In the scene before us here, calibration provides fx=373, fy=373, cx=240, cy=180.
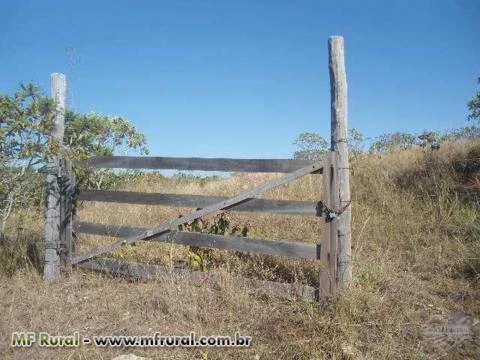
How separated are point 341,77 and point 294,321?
8.93 feet

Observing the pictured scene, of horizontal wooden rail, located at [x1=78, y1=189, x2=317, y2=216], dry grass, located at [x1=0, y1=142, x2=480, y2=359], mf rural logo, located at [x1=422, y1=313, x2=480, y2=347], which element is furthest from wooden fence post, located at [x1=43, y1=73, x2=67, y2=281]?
mf rural logo, located at [x1=422, y1=313, x2=480, y2=347]

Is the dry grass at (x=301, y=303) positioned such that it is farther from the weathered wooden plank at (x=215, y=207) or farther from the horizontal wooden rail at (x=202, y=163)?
the horizontal wooden rail at (x=202, y=163)

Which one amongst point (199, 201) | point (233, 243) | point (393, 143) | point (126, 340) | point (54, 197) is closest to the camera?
point (126, 340)

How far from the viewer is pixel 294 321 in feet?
12.5

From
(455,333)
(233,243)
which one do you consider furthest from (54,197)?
(455,333)

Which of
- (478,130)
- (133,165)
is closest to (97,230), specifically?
(133,165)

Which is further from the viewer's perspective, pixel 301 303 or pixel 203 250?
pixel 203 250

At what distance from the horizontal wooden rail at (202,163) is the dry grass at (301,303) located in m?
1.18

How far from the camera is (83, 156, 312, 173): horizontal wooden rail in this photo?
4426 millimetres

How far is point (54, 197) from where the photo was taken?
552 cm

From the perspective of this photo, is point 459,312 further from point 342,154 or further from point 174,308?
point 174,308

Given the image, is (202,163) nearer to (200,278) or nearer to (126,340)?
(200,278)

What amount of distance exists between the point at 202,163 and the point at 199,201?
0.50m

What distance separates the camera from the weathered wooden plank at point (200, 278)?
4.20 meters
